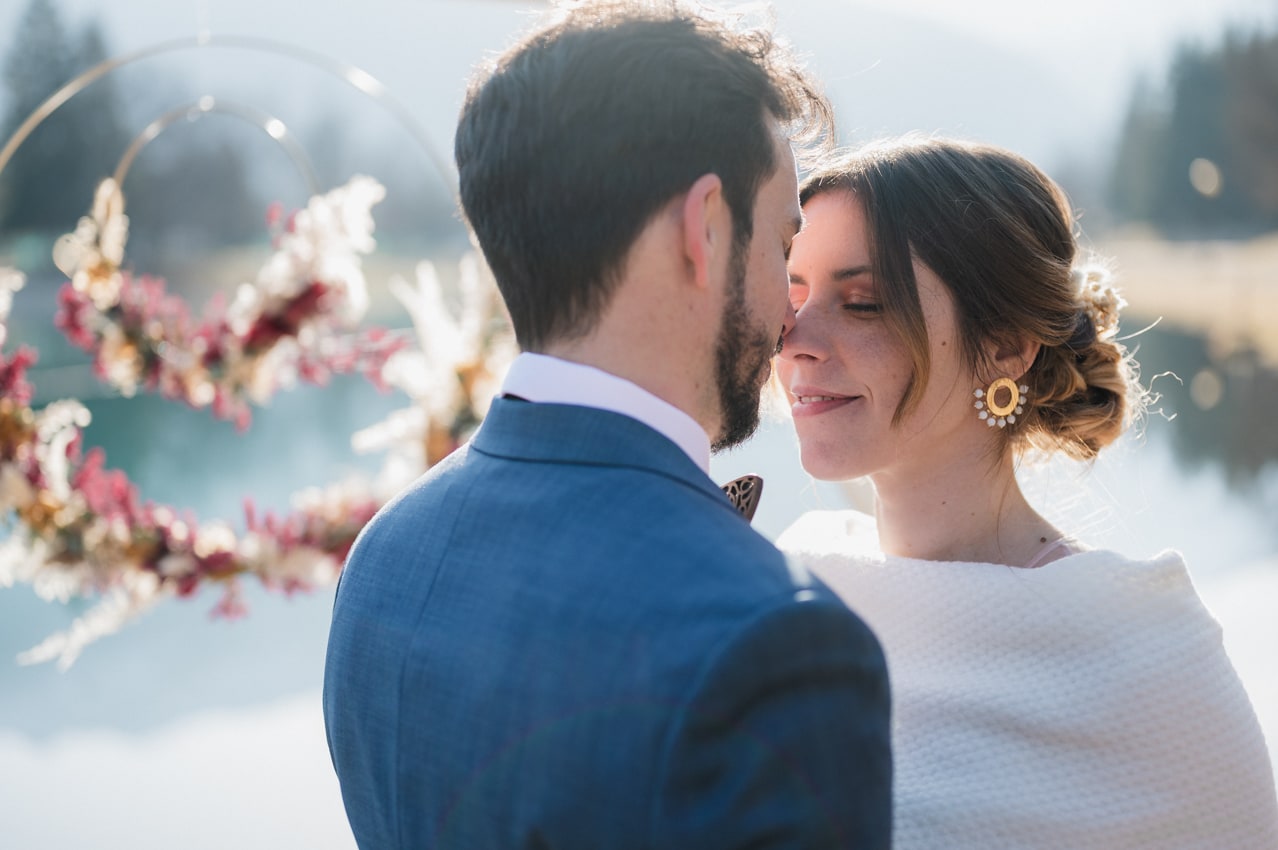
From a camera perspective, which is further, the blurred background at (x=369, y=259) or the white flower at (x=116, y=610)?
the blurred background at (x=369, y=259)

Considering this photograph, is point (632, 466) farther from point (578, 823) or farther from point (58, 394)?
point (58, 394)

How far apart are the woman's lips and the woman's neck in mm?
144

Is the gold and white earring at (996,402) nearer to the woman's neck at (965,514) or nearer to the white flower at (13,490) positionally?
the woman's neck at (965,514)

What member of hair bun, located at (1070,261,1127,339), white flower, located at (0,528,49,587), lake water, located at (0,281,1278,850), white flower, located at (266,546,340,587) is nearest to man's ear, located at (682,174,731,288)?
hair bun, located at (1070,261,1127,339)

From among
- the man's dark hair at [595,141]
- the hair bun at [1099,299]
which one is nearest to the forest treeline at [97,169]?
the hair bun at [1099,299]

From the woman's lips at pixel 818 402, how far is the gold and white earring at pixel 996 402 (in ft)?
0.58

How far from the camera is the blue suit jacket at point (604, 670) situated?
77 cm

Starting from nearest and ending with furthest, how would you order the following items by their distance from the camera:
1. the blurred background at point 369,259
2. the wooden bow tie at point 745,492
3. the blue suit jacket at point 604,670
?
the blue suit jacket at point 604,670 → the wooden bow tie at point 745,492 → the blurred background at point 369,259

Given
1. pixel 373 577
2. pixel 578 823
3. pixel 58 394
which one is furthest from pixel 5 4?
pixel 578 823

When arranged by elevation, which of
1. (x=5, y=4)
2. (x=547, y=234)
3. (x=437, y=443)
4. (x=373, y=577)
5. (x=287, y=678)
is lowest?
(x=287, y=678)

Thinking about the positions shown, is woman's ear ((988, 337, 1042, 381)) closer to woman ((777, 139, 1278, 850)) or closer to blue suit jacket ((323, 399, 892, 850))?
woman ((777, 139, 1278, 850))

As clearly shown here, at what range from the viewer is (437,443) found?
2.59m

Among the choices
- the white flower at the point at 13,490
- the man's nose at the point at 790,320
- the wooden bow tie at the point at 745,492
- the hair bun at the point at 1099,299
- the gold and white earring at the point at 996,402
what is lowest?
the white flower at the point at 13,490

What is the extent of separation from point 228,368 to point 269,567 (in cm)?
46
